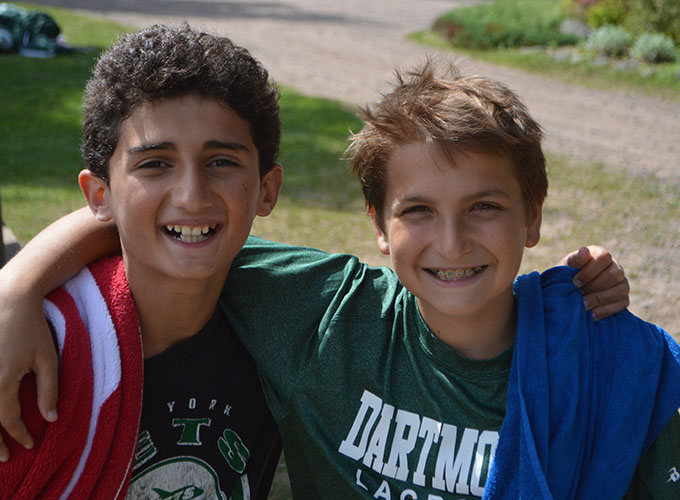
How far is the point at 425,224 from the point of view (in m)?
1.95

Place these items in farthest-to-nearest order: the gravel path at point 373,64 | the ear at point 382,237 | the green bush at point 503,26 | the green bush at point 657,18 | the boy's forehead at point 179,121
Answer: the green bush at point 503,26, the green bush at point 657,18, the gravel path at point 373,64, the ear at point 382,237, the boy's forehead at point 179,121

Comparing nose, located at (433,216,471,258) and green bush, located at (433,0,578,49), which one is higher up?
green bush, located at (433,0,578,49)

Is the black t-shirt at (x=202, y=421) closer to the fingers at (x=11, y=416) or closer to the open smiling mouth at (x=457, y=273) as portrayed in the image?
the fingers at (x=11, y=416)

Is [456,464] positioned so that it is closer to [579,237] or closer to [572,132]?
[579,237]

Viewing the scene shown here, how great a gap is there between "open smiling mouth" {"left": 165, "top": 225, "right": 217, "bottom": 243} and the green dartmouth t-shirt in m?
0.25

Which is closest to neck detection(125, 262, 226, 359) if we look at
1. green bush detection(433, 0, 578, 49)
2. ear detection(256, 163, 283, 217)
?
ear detection(256, 163, 283, 217)

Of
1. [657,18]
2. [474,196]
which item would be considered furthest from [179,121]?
[657,18]

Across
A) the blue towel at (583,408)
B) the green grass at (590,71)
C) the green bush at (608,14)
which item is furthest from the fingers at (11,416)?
the green bush at (608,14)

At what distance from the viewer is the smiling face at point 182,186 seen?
6.17 feet

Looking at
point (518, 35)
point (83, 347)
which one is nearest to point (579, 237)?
point (83, 347)

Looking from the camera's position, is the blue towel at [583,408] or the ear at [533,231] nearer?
the blue towel at [583,408]

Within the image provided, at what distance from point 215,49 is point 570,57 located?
11639 mm

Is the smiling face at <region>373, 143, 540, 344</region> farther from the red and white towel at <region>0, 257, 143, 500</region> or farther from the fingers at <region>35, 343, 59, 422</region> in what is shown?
the fingers at <region>35, 343, 59, 422</region>

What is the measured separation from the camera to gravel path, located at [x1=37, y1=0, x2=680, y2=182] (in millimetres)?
8219
